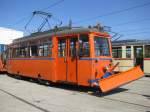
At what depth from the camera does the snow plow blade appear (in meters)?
10.4

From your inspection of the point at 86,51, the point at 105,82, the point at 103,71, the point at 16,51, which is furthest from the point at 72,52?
the point at 16,51

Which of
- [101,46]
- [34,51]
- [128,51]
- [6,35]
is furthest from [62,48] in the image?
[6,35]

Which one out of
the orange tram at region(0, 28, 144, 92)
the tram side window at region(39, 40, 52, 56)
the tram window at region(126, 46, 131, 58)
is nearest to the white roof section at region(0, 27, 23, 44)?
the tram window at region(126, 46, 131, 58)

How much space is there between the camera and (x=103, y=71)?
472 inches

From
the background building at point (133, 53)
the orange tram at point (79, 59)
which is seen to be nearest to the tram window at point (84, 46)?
the orange tram at point (79, 59)

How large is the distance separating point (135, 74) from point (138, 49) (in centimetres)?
1085

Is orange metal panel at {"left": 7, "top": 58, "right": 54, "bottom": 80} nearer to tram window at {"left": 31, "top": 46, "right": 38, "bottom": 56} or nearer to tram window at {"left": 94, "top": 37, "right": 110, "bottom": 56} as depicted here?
tram window at {"left": 31, "top": 46, "right": 38, "bottom": 56}

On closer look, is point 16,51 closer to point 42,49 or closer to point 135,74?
point 42,49

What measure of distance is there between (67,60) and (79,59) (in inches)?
32.5

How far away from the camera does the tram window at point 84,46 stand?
38.4 feet

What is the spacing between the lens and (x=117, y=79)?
11000 mm

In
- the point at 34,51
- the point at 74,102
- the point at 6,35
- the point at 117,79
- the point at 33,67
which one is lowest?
the point at 74,102

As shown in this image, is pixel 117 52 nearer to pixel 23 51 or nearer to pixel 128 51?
pixel 128 51

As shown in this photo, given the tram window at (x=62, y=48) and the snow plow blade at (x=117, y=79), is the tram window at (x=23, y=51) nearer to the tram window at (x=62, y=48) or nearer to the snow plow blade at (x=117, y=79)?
the tram window at (x=62, y=48)
